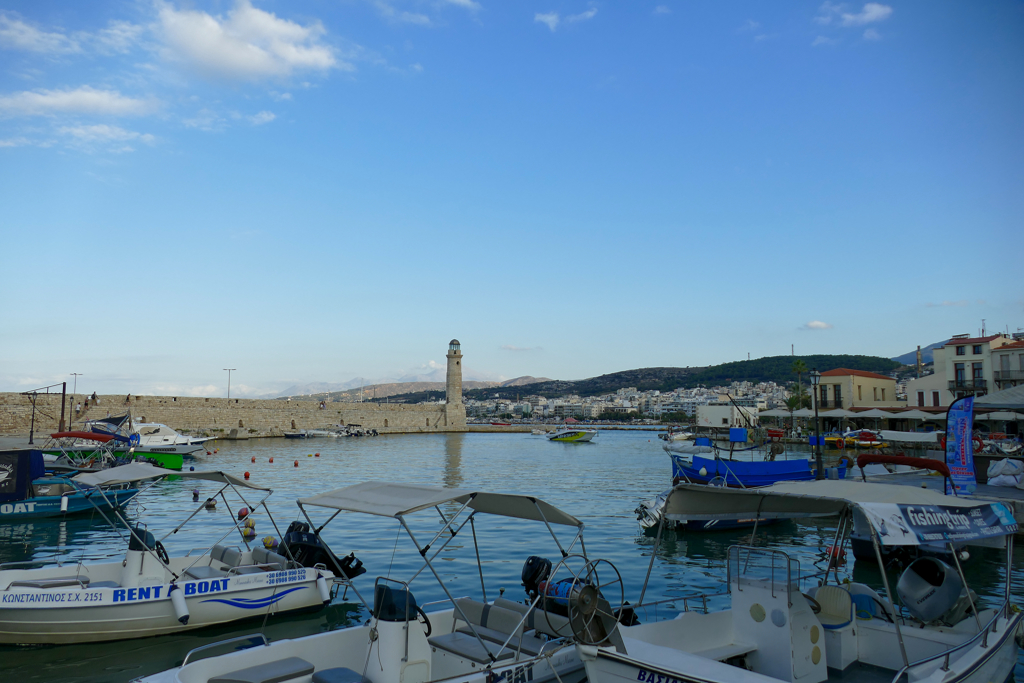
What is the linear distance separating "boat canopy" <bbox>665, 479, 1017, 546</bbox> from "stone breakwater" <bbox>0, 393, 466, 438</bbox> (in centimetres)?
5672

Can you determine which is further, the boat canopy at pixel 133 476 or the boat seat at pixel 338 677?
the boat canopy at pixel 133 476

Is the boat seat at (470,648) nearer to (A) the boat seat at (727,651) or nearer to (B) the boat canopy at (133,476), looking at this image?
(A) the boat seat at (727,651)

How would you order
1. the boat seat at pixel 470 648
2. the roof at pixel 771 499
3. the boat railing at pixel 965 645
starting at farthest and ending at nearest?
the roof at pixel 771 499 < the boat seat at pixel 470 648 < the boat railing at pixel 965 645

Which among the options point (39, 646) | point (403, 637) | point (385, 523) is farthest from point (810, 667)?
point (385, 523)

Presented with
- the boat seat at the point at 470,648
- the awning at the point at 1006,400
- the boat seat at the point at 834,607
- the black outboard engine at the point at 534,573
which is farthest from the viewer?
the awning at the point at 1006,400

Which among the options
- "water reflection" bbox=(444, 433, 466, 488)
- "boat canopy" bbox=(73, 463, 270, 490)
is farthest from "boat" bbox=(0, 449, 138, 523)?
"water reflection" bbox=(444, 433, 466, 488)

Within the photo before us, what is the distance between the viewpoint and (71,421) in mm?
51250

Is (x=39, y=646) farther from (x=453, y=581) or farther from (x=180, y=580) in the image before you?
(x=453, y=581)

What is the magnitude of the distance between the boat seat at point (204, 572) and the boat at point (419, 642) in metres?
4.03

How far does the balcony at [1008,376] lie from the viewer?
4644cm

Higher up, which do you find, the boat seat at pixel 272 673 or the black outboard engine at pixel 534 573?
the black outboard engine at pixel 534 573

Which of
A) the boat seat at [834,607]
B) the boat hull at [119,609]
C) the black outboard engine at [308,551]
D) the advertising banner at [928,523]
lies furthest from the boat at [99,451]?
the advertising banner at [928,523]

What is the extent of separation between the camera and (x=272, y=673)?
5855 mm

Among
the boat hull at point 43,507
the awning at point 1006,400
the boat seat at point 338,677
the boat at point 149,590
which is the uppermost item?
the awning at point 1006,400
